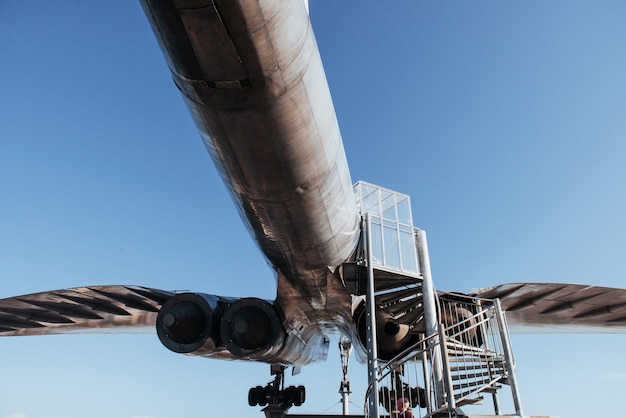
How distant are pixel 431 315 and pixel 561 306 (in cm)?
512

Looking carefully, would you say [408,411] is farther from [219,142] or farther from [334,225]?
[219,142]

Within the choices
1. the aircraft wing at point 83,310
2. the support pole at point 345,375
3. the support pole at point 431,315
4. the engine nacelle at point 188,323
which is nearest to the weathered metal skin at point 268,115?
the support pole at point 431,315

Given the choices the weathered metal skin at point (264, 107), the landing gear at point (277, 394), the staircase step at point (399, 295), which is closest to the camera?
the weathered metal skin at point (264, 107)

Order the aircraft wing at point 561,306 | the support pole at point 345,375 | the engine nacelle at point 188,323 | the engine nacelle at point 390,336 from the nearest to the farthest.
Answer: the engine nacelle at point 188,323 < the engine nacelle at point 390,336 < the aircraft wing at point 561,306 < the support pole at point 345,375

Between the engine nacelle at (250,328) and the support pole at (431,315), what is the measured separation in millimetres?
2963

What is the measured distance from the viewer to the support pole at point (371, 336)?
5883 millimetres

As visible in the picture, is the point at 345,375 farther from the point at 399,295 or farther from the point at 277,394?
the point at 399,295

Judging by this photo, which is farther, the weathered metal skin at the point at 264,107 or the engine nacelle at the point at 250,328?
the engine nacelle at the point at 250,328

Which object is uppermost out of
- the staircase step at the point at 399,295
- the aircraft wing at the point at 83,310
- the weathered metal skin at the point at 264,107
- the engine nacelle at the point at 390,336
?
the weathered metal skin at the point at 264,107

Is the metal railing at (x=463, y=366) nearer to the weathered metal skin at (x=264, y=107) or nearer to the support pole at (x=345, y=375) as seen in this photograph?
the weathered metal skin at (x=264, y=107)

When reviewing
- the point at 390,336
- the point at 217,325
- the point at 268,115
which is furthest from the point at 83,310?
the point at 268,115

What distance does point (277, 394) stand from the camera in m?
14.1

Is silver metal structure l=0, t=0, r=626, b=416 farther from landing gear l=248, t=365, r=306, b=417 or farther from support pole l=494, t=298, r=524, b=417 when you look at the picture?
landing gear l=248, t=365, r=306, b=417

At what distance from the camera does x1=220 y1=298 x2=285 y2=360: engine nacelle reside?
8.36 meters
